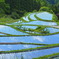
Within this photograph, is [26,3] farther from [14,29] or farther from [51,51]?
[51,51]

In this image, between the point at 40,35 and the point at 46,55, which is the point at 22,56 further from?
the point at 40,35

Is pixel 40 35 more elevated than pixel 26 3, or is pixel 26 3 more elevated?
pixel 40 35

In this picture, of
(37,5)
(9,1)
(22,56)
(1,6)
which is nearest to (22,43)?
(22,56)

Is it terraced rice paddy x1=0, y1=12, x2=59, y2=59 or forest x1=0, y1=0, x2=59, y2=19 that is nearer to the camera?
terraced rice paddy x1=0, y1=12, x2=59, y2=59

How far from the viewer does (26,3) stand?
1467 inches

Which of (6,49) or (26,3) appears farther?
(26,3)

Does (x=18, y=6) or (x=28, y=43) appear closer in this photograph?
(x=28, y=43)

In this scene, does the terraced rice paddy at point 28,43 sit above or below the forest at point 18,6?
above

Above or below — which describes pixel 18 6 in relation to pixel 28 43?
below

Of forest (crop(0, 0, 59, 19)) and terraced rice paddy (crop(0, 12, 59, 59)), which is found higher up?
terraced rice paddy (crop(0, 12, 59, 59))

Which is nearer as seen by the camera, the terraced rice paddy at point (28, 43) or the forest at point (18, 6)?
the terraced rice paddy at point (28, 43)

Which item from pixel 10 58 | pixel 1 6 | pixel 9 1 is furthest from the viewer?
pixel 9 1

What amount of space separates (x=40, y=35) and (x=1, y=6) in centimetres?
2100

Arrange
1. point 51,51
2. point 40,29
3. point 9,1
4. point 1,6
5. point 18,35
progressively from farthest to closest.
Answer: point 9,1 < point 1,6 < point 40,29 < point 18,35 < point 51,51
